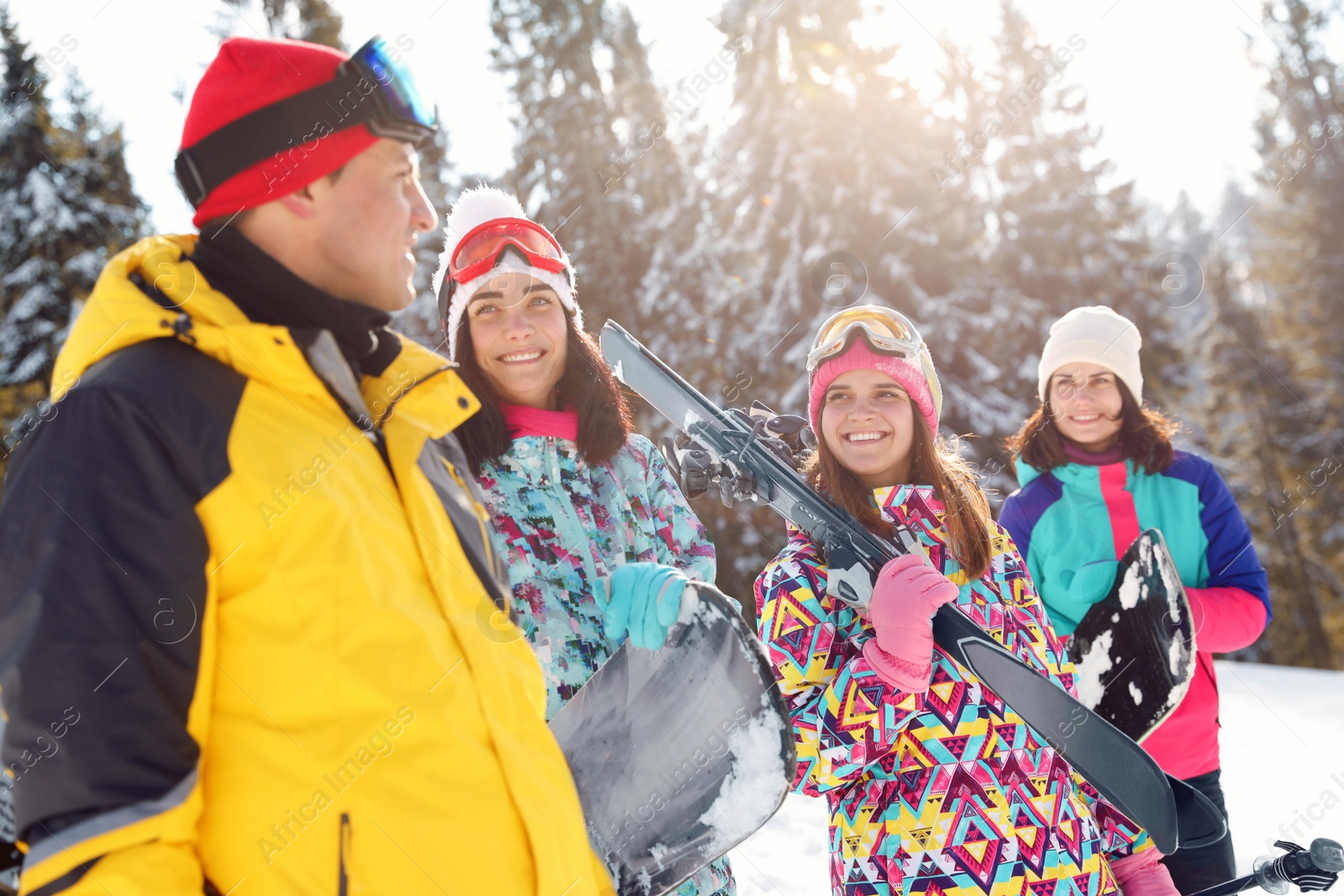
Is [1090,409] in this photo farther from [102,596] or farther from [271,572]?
[102,596]

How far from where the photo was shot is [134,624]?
0.97 m

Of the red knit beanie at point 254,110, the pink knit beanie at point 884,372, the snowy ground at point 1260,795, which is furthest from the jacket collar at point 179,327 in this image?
the snowy ground at point 1260,795

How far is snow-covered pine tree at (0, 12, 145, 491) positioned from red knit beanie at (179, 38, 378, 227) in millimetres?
15255

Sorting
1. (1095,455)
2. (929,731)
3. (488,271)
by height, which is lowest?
(929,731)

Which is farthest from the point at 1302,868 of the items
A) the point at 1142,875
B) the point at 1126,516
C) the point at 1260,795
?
the point at 1260,795

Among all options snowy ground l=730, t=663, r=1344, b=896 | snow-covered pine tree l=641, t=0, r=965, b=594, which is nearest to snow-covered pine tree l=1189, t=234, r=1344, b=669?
snow-covered pine tree l=641, t=0, r=965, b=594

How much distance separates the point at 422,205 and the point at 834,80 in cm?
1265

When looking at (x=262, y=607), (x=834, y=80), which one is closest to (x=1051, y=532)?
(x=262, y=607)

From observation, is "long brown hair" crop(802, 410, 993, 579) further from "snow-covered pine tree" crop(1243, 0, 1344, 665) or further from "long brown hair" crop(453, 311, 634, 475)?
"snow-covered pine tree" crop(1243, 0, 1344, 665)

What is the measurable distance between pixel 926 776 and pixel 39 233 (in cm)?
1697

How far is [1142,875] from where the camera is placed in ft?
7.34

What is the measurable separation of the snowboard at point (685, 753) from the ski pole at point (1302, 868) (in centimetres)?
151

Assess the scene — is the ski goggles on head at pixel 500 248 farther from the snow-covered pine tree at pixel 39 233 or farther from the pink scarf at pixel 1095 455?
the snow-covered pine tree at pixel 39 233

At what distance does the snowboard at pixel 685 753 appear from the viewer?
5.34ft
